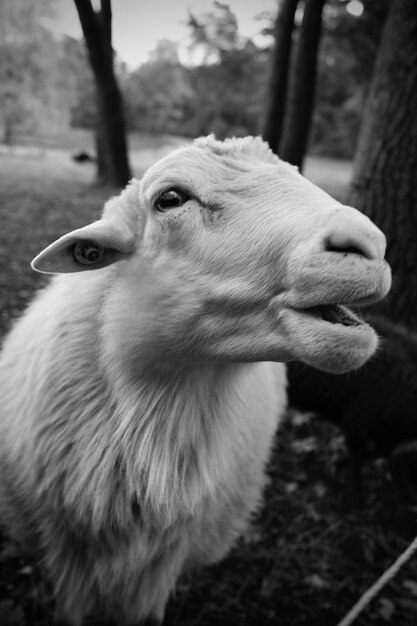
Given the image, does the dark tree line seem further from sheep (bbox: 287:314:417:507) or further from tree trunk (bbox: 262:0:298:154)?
sheep (bbox: 287:314:417:507)

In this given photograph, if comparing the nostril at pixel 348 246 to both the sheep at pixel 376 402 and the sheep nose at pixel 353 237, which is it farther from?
the sheep at pixel 376 402

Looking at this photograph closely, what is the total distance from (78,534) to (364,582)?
82.6 inches

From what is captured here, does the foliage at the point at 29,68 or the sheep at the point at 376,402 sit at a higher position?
the foliage at the point at 29,68

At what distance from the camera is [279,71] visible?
7.61 metres

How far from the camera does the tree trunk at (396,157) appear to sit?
3.31 metres

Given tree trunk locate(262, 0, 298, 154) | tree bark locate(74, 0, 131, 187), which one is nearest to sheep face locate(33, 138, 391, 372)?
tree bark locate(74, 0, 131, 187)

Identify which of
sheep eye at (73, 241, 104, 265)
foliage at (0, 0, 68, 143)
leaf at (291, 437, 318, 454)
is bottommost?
leaf at (291, 437, 318, 454)

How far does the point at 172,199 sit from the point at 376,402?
2288 mm

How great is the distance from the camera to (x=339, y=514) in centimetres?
327

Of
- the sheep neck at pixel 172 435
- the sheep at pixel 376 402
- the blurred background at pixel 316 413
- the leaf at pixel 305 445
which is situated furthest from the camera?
the leaf at pixel 305 445

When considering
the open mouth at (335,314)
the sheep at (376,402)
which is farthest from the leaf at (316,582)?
the open mouth at (335,314)

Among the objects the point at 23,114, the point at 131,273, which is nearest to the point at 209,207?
the point at 131,273

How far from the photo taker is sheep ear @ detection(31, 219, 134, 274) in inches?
57.4

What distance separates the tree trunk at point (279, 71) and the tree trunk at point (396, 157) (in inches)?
167
